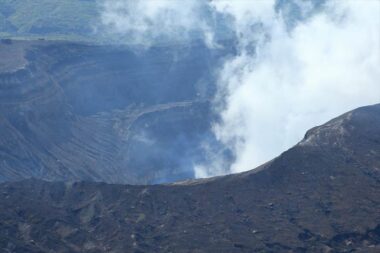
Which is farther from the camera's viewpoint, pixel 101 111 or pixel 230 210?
pixel 101 111

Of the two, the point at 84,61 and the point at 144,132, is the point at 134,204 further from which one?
the point at 84,61

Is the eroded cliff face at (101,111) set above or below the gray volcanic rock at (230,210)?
above

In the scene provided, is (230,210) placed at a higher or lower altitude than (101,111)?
lower

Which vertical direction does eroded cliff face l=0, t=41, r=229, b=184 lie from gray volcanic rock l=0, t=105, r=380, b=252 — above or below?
above

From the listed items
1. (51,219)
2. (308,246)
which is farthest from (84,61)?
(308,246)

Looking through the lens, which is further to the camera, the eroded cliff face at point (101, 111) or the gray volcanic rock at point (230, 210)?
the eroded cliff face at point (101, 111)
